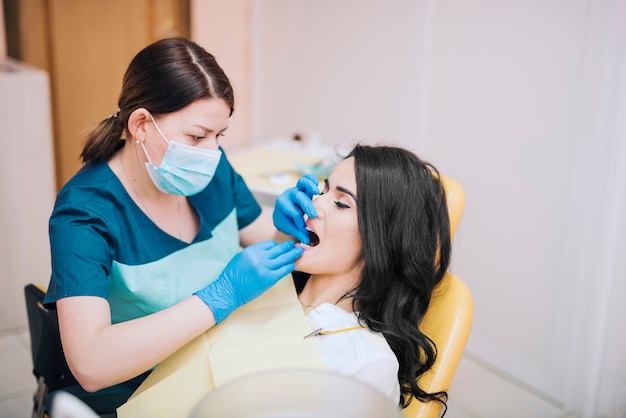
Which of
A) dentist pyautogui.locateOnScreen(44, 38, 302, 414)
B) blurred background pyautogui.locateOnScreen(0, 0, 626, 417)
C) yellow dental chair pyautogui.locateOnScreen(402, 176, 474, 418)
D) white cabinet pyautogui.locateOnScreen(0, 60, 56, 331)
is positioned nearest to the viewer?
dentist pyautogui.locateOnScreen(44, 38, 302, 414)

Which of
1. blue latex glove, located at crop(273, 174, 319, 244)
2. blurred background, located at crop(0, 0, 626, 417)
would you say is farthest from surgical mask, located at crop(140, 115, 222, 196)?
blurred background, located at crop(0, 0, 626, 417)

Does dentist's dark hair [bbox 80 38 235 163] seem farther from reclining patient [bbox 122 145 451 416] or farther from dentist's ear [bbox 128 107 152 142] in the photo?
reclining patient [bbox 122 145 451 416]

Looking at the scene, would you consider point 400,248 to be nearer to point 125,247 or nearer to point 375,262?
point 375,262

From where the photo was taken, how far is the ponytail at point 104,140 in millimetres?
1432

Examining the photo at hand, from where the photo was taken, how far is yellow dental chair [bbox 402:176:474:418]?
4.27 ft

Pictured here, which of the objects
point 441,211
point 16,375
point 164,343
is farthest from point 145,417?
point 16,375

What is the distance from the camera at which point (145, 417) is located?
1.25m

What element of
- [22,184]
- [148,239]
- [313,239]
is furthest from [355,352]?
[22,184]

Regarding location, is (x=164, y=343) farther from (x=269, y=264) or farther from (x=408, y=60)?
(x=408, y=60)

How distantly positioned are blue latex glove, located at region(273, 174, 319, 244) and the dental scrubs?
15 cm

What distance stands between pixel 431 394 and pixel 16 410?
1.41 metres

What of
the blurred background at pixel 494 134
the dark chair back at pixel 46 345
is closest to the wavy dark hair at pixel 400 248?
the dark chair back at pixel 46 345

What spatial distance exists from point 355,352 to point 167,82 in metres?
0.64

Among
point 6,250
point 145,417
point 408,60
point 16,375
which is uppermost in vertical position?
point 408,60
